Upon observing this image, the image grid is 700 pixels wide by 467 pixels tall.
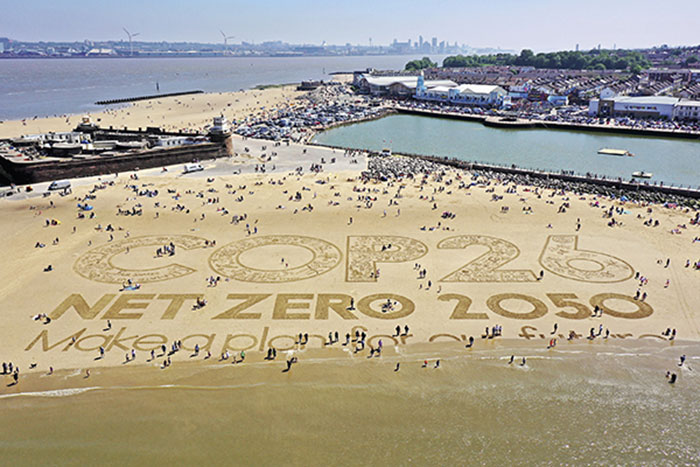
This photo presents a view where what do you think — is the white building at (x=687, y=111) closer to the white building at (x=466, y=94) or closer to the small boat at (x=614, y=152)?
the small boat at (x=614, y=152)

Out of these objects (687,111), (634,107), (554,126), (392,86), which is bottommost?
(554,126)

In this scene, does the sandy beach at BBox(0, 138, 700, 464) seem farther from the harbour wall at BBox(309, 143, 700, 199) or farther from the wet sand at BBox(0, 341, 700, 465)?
the harbour wall at BBox(309, 143, 700, 199)

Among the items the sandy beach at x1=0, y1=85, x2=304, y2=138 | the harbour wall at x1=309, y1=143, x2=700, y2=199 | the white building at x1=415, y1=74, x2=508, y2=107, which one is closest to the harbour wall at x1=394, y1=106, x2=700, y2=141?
the white building at x1=415, y1=74, x2=508, y2=107

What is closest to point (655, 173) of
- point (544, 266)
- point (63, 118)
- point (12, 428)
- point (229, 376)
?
point (544, 266)

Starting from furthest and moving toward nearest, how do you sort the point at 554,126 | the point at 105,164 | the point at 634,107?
the point at 634,107, the point at 554,126, the point at 105,164

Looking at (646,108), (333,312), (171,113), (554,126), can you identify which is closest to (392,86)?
(554,126)

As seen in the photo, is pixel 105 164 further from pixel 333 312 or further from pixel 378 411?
pixel 378 411
